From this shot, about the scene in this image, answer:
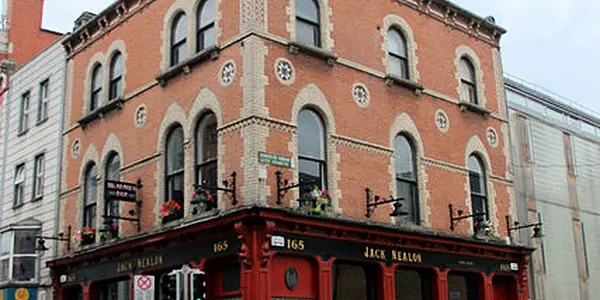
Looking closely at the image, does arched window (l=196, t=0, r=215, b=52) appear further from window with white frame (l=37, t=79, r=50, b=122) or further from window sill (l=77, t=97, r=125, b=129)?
window with white frame (l=37, t=79, r=50, b=122)

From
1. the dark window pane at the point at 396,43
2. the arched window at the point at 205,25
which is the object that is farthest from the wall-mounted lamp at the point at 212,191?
the dark window pane at the point at 396,43

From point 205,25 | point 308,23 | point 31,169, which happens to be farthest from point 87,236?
point 308,23

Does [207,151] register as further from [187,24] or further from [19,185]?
[19,185]

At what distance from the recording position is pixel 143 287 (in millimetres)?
15125

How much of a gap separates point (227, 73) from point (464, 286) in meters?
10.00

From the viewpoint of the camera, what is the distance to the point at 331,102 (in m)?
20.4

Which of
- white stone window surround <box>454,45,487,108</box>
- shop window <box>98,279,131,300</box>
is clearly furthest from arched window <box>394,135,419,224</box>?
shop window <box>98,279,131,300</box>

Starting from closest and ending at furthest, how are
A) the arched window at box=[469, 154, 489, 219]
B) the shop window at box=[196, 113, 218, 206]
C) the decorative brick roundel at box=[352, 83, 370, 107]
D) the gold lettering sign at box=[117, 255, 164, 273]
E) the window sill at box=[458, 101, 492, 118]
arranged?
the shop window at box=[196, 113, 218, 206], the gold lettering sign at box=[117, 255, 164, 273], the decorative brick roundel at box=[352, 83, 370, 107], the arched window at box=[469, 154, 489, 219], the window sill at box=[458, 101, 492, 118]

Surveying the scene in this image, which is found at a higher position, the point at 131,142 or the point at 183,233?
the point at 131,142

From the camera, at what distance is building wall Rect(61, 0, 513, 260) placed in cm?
1888

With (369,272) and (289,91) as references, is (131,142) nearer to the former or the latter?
(289,91)

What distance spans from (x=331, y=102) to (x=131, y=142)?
654 centimetres

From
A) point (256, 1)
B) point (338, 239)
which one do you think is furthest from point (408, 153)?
point (256, 1)

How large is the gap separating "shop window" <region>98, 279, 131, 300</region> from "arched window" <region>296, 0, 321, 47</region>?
8702 mm
